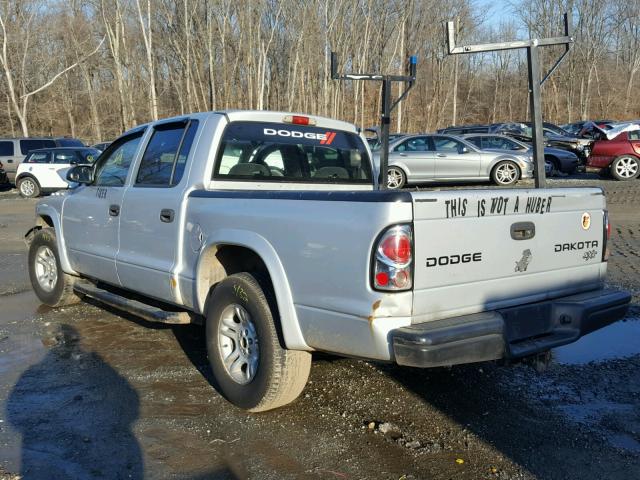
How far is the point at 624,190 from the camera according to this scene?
15773mm

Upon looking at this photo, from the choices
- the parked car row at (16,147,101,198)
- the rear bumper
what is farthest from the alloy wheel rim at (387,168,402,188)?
the rear bumper

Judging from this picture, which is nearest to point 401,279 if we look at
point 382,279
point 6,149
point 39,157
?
point 382,279

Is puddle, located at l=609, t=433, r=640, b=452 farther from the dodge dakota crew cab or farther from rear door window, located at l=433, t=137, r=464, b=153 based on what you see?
rear door window, located at l=433, t=137, r=464, b=153

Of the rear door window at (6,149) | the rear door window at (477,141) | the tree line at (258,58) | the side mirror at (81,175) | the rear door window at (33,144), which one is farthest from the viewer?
the tree line at (258,58)

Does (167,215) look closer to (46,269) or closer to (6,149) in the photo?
(46,269)

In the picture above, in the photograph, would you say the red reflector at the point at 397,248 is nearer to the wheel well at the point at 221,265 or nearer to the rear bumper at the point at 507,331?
the rear bumper at the point at 507,331

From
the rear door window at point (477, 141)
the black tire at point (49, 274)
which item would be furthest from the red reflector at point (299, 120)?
the rear door window at point (477, 141)

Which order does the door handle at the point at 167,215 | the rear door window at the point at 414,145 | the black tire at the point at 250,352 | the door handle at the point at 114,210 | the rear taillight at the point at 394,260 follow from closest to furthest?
the rear taillight at the point at 394,260 < the black tire at the point at 250,352 < the door handle at the point at 167,215 < the door handle at the point at 114,210 < the rear door window at the point at 414,145

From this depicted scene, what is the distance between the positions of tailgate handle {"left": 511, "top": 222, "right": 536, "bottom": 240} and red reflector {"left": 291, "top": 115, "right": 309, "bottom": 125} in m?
2.11

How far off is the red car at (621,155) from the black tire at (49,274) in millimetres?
15944

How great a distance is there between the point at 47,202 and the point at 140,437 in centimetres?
365

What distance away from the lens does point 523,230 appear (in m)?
3.55

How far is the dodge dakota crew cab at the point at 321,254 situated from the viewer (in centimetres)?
311

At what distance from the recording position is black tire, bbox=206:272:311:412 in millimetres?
3703
